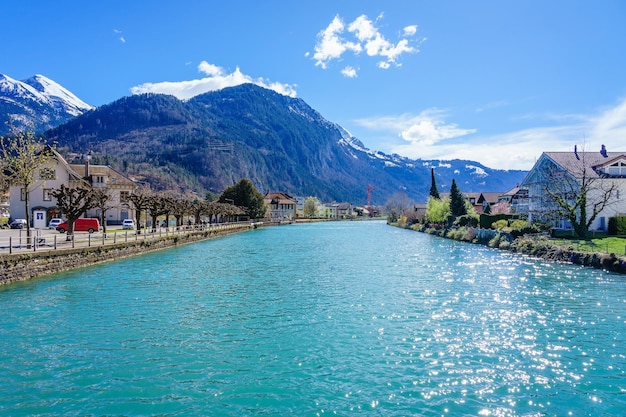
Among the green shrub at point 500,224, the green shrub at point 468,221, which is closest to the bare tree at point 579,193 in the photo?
the green shrub at point 500,224

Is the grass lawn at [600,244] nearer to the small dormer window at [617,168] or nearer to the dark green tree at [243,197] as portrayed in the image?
the small dormer window at [617,168]

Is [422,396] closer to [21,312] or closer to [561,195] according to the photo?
[21,312]

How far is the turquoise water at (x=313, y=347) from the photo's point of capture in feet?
34.2

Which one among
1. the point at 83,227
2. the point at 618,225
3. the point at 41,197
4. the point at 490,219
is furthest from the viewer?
the point at 41,197

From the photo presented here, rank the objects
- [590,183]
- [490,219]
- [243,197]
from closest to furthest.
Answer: [590,183]
[490,219]
[243,197]

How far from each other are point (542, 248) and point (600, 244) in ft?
14.5

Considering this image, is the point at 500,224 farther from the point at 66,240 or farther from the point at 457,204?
the point at 66,240

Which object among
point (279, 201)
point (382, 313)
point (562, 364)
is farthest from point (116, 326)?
point (279, 201)

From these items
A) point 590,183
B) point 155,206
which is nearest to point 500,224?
point 590,183

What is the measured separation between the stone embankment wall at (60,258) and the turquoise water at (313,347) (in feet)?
3.94

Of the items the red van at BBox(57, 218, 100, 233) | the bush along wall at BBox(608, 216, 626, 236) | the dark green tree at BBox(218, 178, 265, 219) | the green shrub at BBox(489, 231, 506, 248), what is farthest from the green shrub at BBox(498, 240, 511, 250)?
the dark green tree at BBox(218, 178, 265, 219)

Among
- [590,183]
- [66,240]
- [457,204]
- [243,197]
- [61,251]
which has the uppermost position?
[243,197]

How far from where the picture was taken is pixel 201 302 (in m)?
21.1

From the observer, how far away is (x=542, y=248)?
133ft
